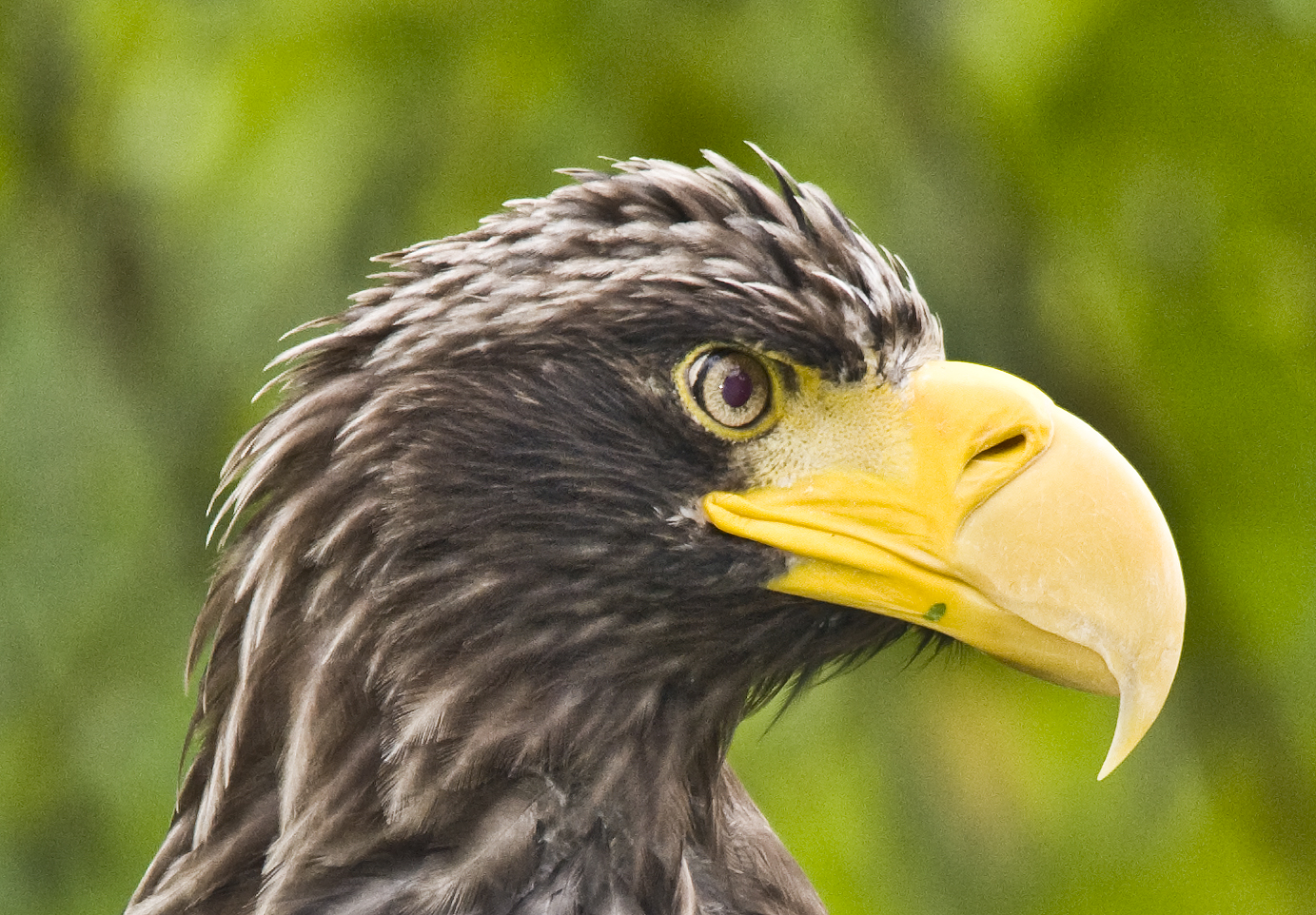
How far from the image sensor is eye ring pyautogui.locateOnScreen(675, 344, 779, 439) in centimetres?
182

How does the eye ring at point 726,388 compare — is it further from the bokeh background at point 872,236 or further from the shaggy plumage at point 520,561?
the bokeh background at point 872,236

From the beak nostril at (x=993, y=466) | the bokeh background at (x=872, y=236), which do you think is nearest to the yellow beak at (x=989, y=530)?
the beak nostril at (x=993, y=466)

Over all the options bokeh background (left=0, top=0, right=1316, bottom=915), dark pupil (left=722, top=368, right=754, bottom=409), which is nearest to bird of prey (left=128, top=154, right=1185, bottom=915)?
dark pupil (left=722, top=368, right=754, bottom=409)

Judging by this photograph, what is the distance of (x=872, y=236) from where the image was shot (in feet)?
9.25

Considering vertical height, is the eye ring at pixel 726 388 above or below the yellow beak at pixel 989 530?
above

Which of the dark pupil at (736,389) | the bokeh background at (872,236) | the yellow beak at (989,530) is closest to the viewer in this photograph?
the yellow beak at (989,530)

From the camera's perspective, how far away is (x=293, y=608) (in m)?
1.92

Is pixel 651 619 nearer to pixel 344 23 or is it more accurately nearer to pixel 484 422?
pixel 484 422

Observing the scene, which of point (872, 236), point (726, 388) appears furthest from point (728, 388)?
point (872, 236)

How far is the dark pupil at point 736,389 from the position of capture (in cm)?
182

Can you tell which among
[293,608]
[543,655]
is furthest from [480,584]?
[293,608]

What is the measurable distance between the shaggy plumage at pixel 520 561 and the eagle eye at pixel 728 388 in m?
0.02

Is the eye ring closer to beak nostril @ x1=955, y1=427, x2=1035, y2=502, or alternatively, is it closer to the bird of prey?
the bird of prey

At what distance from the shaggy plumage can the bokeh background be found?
818 mm
